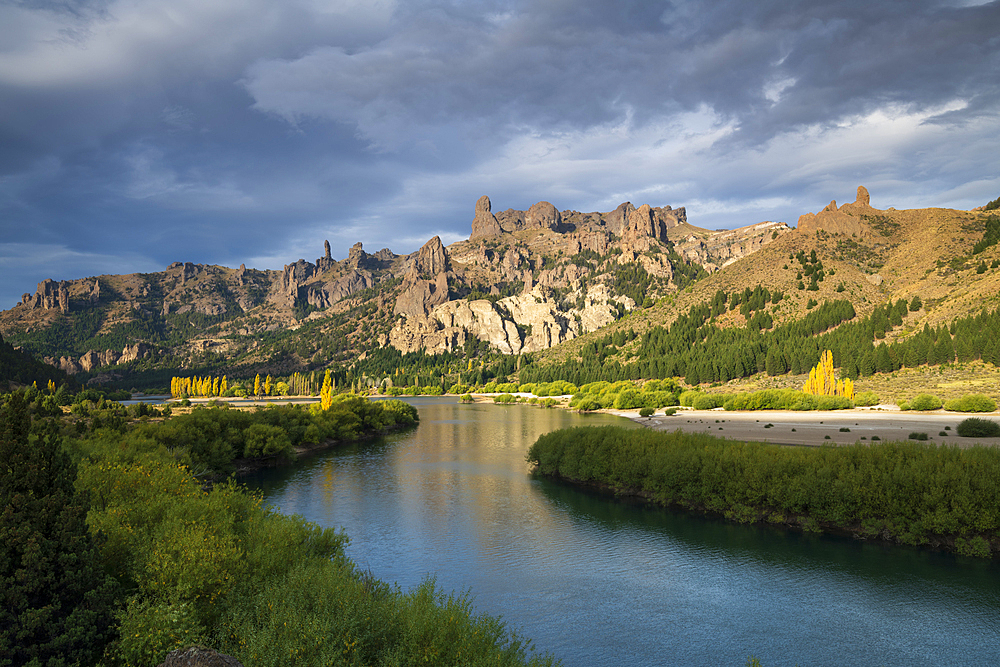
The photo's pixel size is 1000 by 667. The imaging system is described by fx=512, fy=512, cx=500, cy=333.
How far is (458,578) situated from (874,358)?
105 meters

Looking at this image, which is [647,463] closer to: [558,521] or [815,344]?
[558,521]

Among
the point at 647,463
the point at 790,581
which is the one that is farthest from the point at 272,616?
the point at 647,463

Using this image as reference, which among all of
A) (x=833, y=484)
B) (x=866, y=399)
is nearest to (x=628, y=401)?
(x=866, y=399)

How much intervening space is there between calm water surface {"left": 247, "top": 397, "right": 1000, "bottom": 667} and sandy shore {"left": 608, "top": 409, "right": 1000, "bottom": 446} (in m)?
20.3

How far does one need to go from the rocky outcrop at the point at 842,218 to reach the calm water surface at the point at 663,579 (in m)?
180

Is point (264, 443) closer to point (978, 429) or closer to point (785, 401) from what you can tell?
point (978, 429)

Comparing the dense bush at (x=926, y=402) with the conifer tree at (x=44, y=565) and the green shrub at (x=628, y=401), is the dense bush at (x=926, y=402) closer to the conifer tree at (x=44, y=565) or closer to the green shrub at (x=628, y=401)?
the green shrub at (x=628, y=401)

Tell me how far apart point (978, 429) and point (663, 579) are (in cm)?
4184

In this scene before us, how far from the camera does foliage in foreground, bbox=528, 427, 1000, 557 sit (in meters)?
24.8

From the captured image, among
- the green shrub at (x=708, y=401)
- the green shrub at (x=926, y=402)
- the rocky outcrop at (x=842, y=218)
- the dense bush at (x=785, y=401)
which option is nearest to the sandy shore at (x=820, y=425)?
the green shrub at (x=926, y=402)

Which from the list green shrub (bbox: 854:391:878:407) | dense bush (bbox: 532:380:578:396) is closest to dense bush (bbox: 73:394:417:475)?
green shrub (bbox: 854:391:878:407)

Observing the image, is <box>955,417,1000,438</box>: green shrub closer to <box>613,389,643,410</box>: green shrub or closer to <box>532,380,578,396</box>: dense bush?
<box>613,389,643,410</box>: green shrub

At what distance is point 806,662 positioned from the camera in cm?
1617

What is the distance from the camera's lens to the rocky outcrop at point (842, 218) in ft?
569
